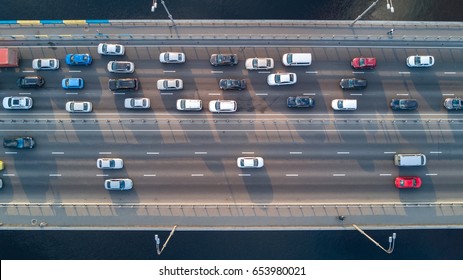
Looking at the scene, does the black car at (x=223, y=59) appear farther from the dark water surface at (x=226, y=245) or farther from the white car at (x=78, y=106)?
the dark water surface at (x=226, y=245)

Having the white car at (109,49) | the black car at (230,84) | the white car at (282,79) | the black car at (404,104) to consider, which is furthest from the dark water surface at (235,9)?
the black car at (404,104)

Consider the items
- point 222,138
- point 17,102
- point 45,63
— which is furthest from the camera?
point 222,138

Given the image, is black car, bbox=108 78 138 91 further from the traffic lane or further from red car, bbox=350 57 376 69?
red car, bbox=350 57 376 69

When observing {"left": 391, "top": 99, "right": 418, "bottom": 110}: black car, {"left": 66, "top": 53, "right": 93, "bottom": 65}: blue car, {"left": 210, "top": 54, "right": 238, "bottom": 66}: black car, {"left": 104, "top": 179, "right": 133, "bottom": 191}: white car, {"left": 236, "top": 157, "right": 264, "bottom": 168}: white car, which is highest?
{"left": 66, "top": 53, "right": 93, "bottom": 65}: blue car

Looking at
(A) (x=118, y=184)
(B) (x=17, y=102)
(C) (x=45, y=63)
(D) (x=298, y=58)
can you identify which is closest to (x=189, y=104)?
(A) (x=118, y=184)

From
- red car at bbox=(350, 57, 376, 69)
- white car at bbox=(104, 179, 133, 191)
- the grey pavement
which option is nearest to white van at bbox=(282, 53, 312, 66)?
the grey pavement

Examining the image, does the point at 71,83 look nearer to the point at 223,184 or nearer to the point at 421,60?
the point at 223,184

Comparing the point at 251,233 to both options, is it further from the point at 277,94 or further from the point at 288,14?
the point at 288,14
